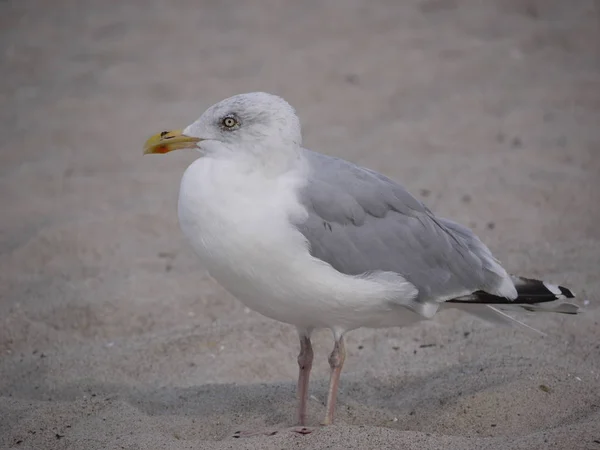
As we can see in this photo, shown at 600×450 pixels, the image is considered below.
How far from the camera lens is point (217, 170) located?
3.23 metres

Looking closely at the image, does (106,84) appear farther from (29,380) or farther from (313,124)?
(29,380)

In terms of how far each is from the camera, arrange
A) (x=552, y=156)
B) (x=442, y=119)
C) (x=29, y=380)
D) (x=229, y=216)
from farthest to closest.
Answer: (x=442, y=119), (x=552, y=156), (x=29, y=380), (x=229, y=216)

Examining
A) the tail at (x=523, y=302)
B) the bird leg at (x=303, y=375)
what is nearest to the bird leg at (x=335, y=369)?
the bird leg at (x=303, y=375)

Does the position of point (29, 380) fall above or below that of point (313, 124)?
below

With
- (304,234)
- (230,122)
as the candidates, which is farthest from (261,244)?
(230,122)

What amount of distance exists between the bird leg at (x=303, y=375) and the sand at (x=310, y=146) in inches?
4.6

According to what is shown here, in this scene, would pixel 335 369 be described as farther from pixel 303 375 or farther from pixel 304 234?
pixel 304 234

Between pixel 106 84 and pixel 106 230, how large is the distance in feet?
7.42

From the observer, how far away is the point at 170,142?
134 inches

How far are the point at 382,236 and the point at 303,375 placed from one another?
0.62 metres

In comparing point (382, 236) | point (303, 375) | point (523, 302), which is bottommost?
point (303, 375)

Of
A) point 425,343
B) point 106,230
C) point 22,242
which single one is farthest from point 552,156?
point 22,242

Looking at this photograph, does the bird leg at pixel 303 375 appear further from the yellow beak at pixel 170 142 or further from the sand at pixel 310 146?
the yellow beak at pixel 170 142

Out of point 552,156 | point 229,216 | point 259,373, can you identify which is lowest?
point 259,373
